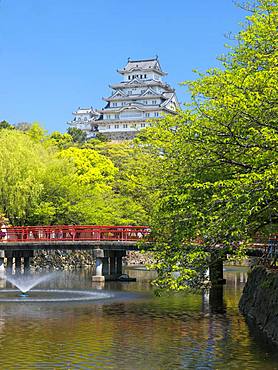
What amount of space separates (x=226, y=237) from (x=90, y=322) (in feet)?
27.6

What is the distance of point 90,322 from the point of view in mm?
23359

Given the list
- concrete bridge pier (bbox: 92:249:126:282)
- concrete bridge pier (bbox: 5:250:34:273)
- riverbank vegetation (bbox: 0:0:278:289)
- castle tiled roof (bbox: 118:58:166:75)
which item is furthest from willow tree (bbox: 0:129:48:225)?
castle tiled roof (bbox: 118:58:166:75)

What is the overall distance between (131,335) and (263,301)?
17.5 ft

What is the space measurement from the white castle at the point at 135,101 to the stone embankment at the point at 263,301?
84.8 m

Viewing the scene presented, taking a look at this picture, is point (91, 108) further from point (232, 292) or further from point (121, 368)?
point (121, 368)

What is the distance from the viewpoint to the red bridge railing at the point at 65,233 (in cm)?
4072

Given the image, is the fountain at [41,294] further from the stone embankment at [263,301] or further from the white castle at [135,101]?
the white castle at [135,101]

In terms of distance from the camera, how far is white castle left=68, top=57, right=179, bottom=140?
381 ft

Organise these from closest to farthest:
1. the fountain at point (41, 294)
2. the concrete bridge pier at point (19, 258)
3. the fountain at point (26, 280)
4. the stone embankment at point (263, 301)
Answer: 1. the stone embankment at point (263, 301)
2. the fountain at point (41, 294)
3. the fountain at point (26, 280)
4. the concrete bridge pier at point (19, 258)

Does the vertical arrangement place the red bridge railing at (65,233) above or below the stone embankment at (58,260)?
above

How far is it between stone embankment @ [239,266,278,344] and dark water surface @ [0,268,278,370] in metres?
0.46

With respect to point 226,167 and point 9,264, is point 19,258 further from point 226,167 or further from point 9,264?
point 226,167

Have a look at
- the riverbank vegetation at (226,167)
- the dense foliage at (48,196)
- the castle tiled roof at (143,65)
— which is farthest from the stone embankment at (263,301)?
the castle tiled roof at (143,65)

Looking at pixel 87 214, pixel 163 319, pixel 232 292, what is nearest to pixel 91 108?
pixel 87 214
